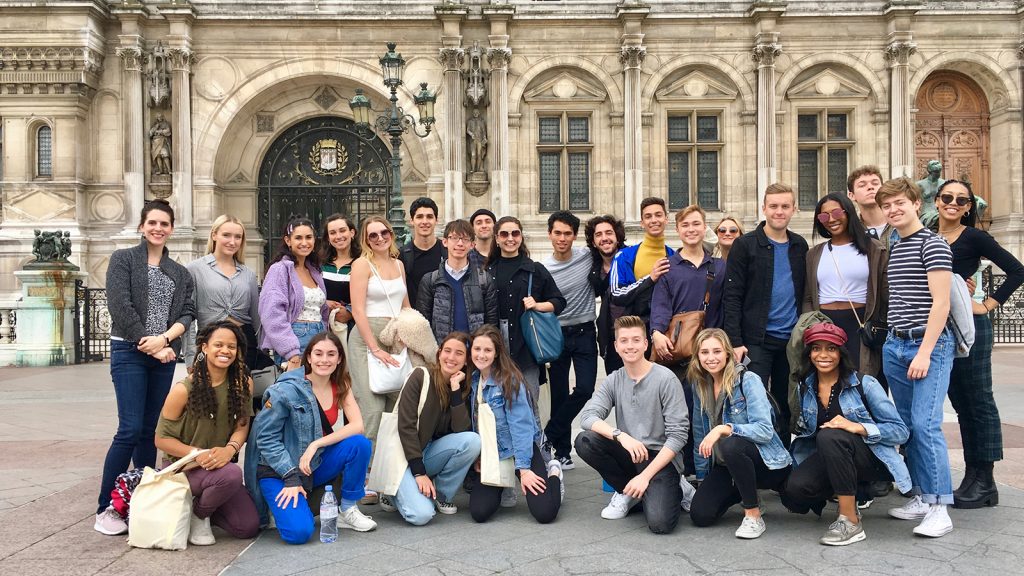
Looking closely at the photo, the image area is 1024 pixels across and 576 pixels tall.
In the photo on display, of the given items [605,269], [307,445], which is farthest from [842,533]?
[307,445]

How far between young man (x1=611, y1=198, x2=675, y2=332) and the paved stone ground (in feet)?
4.48

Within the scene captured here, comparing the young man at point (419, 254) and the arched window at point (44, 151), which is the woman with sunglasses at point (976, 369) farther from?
the arched window at point (44, 151)

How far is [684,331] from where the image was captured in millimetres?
6508

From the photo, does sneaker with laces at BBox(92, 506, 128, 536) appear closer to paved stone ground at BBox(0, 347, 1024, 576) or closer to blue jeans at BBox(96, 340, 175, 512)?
paved stone ground at BBox(0, 347, 1024, 576)

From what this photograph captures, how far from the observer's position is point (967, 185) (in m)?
6.18

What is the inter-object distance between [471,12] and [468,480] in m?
16.0

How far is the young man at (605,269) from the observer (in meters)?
7.45

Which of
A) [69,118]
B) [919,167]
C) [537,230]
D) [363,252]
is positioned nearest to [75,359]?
[69,118]

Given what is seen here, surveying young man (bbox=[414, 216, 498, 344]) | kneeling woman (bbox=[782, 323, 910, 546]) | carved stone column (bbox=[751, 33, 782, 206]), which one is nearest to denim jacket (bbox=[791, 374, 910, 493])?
kneeling woman (bbox=[782, 323, 910, 546])

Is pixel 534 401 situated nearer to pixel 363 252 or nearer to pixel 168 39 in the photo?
pixel 363 252

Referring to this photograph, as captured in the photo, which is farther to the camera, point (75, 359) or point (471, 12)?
point (471, 12)

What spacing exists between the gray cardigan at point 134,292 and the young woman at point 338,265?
116cm

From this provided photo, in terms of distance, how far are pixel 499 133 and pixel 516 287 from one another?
14146 millimetres

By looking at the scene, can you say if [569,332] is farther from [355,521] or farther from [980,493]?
[980,493]
